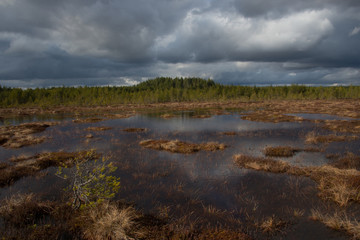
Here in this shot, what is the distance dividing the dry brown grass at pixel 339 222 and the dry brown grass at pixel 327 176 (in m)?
1.26

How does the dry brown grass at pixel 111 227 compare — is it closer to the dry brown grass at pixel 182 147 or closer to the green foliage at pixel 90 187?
the green foliage at pixel 90 187

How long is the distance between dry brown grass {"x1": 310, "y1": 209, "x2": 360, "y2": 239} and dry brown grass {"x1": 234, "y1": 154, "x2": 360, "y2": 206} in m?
1.26

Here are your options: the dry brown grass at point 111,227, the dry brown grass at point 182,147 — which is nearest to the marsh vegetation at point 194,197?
the dry brown grass at point 111,227

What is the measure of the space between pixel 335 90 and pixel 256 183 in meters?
153

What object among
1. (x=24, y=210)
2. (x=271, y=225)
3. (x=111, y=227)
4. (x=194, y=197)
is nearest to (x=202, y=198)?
(x=194, y=197)

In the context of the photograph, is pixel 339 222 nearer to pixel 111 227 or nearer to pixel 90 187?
pixel 111 227

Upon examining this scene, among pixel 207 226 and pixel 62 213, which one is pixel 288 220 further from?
pixel 62 213

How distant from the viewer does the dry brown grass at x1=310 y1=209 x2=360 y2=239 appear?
21.0ft

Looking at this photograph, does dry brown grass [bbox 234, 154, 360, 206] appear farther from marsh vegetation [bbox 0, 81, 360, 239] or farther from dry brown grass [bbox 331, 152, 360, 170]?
dry brown grass [bbox 331, 152, 360, 170]

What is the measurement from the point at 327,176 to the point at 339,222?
4.18 metres

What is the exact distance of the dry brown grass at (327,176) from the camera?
333 inches

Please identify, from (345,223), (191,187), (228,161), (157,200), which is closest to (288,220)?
Answer: (345,223)

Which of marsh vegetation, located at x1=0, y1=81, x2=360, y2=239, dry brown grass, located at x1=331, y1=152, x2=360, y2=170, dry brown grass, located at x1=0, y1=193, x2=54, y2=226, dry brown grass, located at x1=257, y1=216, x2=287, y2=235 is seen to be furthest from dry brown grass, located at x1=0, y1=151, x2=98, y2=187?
dry brown grass, located at x1=331, y1=152, x2=360, y2=170

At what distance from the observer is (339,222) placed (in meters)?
6.86
